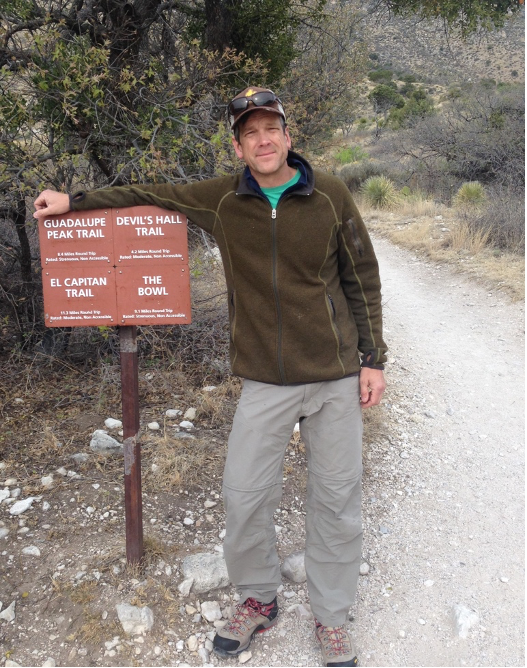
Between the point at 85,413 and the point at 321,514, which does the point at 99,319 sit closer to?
the point at 321,514

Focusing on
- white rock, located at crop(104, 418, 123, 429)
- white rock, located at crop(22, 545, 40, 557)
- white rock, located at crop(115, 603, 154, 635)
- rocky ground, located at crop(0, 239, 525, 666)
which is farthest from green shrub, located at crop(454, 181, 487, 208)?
white rock, located at crop(115, 603, 154, 635)

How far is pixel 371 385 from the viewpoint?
2.27 metres

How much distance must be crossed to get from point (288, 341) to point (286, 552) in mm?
1286

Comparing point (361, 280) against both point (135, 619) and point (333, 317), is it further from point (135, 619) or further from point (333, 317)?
point (135, 619)

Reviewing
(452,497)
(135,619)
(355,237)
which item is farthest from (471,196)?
(135,619)

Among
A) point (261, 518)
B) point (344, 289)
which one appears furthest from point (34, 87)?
point (261, 518)

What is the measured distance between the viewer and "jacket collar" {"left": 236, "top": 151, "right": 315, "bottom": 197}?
2094 millimetres

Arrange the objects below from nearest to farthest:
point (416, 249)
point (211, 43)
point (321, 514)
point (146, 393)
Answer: point (321, 514) → point (146, 393) → point (211, 43) → point (416, 249)

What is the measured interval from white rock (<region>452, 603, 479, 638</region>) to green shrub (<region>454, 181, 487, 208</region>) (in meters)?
9.24

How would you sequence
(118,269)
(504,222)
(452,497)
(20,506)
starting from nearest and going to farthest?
(118,269), (20,506), (452,497), (504,222)

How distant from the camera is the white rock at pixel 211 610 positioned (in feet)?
8.06

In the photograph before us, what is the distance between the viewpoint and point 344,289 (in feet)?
7.59

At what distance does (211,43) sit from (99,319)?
4.30m

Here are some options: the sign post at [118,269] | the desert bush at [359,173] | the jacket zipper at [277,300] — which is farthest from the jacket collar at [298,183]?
the desert bush at [359,173]
